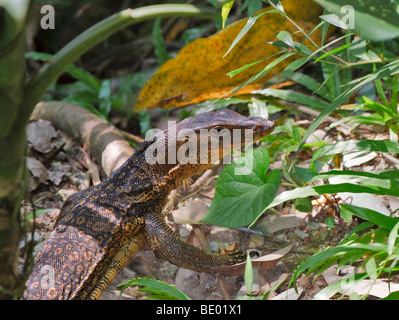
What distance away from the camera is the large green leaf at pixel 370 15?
7.23 ft

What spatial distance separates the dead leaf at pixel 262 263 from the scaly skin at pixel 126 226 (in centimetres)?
6

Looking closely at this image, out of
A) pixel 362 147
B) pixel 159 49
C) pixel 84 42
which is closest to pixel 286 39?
pixel 362 147

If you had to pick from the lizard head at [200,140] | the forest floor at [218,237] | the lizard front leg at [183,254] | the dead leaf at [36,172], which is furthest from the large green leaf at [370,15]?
the dead leaf at [36,172]

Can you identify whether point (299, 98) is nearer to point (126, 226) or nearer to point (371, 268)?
point (126, 226)

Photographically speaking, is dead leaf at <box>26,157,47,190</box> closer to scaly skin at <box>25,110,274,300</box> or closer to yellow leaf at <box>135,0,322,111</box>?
scaly skin at <box>25,110,274,300</box>

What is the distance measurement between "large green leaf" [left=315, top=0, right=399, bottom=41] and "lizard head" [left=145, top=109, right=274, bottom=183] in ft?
4.09

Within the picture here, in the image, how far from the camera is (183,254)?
11.6ft

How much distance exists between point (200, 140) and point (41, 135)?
6.70 feet

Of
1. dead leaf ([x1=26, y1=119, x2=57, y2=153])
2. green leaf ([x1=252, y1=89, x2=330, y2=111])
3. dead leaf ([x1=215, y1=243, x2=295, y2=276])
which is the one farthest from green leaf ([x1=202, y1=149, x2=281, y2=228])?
dead leaf ([x1=26, y1=119, x2=57, y2=153])

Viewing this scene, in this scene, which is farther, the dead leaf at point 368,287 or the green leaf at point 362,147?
the green leaf at point 362,147

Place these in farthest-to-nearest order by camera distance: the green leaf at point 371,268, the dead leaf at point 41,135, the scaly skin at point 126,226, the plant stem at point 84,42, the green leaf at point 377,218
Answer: the dead leaf at point 41,135, the scaly skin at point 126,226, the green leaf at point 377,218, the green leaf at point 371,268, the plant stem at point 84,42

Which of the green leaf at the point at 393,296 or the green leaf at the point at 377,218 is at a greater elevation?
the green leaf at the point at 377,218

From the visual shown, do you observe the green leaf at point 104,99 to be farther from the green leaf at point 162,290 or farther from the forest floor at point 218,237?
the green leaf at point 162,290
